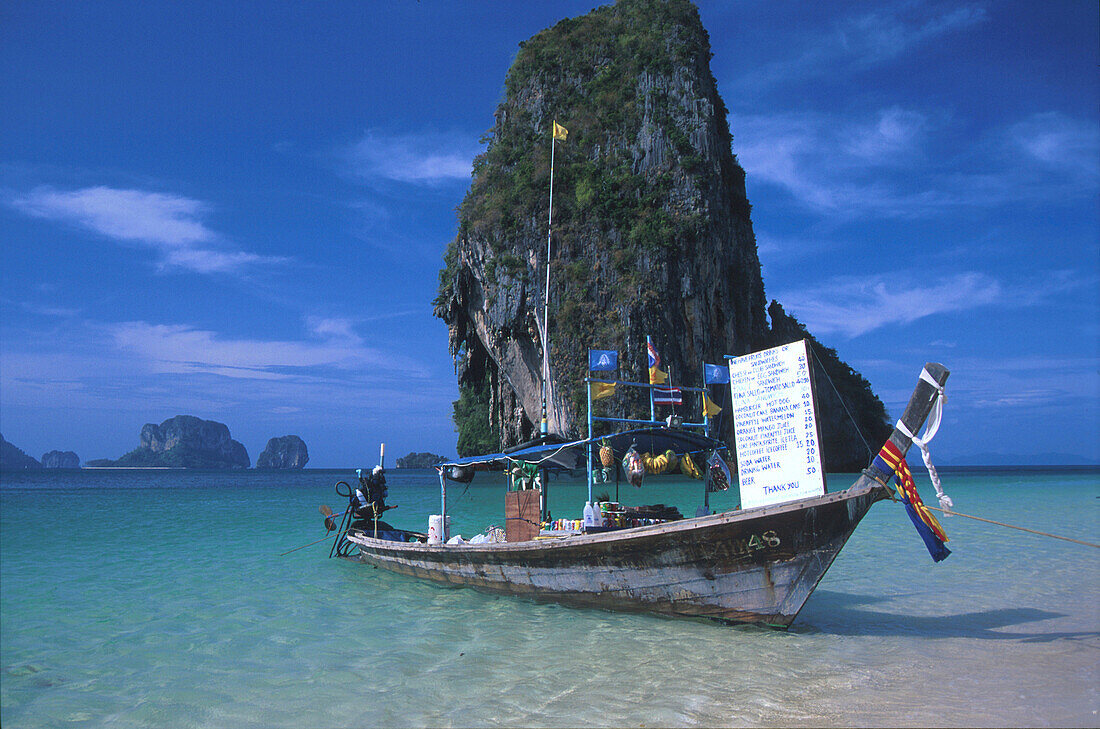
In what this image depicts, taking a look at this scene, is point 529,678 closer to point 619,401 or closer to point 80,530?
point 80,530

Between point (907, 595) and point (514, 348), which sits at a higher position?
point (514, 348)

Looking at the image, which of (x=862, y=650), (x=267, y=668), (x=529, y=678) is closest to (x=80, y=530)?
(x=267, y=668)

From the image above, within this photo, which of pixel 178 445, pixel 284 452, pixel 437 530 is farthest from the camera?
pixel 284 452

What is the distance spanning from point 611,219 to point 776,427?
1299 inches

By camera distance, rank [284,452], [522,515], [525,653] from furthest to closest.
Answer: [284,452] → [522,515] → [525,653]

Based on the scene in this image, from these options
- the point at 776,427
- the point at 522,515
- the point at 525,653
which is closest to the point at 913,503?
the point at 776,427

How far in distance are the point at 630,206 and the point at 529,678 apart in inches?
1395

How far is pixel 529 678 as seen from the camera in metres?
6.68

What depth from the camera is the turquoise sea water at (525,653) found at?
19.0 ft

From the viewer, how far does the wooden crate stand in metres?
10.9

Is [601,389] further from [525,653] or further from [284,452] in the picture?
[284,452]

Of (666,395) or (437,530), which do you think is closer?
(666,395)

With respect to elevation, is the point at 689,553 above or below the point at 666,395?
below

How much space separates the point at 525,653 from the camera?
755 cm
